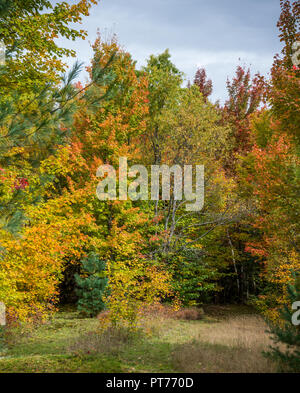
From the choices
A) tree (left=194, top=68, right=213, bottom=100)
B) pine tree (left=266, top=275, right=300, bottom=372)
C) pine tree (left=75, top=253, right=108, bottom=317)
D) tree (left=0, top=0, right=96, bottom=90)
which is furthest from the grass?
tree (left=194, top=68, right=213, bottom=100)

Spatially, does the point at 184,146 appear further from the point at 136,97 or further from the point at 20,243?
the point at 20,243

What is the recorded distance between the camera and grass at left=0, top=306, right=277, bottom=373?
523cm

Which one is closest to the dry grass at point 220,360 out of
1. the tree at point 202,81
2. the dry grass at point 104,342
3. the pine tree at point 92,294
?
the dry grass at point 104,342

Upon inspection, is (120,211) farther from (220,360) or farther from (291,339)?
(291,339)

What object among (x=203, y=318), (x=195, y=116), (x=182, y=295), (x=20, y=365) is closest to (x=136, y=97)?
(x=195, y=116)

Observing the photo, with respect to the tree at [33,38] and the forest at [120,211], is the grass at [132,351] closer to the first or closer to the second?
the forest at [120,211]

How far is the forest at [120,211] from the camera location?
211 inches

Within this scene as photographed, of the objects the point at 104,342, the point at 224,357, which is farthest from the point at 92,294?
the point at 224,357

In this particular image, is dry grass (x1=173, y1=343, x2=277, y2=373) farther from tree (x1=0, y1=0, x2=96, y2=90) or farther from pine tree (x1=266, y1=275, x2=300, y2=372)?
tree (x1=0, y1=0, x2=96, y2=90)

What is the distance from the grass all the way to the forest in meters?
0.04

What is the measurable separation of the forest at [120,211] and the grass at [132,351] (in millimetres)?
38

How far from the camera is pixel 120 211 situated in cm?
1318

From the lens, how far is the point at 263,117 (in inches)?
636

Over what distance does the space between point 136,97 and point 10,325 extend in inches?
417
